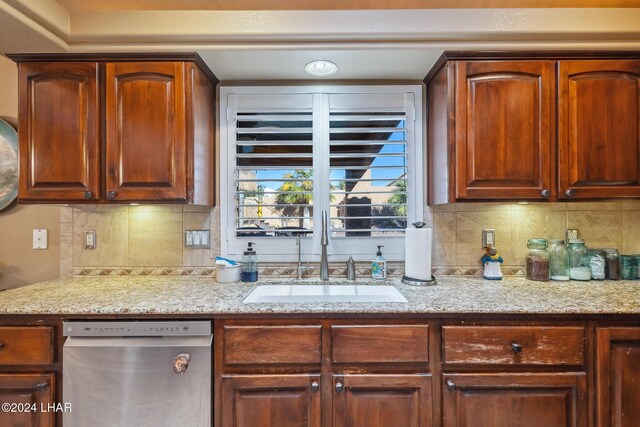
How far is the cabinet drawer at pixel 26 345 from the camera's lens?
4.39 ft

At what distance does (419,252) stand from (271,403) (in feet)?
3.45

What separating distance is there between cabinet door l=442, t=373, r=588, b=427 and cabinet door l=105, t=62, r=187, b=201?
5.33ft

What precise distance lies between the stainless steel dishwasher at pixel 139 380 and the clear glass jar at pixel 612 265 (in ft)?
7.41

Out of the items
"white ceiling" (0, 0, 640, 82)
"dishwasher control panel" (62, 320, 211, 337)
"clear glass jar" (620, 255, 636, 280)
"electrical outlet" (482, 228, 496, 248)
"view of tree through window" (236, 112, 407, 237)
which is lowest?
"dishwasher control panel" (62, 320, 211, 337)

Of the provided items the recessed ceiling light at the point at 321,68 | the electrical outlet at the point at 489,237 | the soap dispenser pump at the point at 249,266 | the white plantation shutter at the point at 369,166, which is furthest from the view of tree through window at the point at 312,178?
the electrical outlet at the point at 489,237

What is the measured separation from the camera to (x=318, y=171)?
2004 millimetres

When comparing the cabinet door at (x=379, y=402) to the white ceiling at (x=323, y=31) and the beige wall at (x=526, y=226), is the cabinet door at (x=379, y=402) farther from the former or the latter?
the white ceiling at (x=323, y=31)

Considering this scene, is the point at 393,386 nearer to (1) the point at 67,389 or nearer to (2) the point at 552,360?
(2) the point at 552,360

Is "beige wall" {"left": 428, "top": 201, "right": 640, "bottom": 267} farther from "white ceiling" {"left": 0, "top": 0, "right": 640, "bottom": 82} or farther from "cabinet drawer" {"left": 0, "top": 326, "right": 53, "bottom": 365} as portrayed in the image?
"cabinet drawer" {"left": 0, "top": 326, "right": 53, "bottom": 365}

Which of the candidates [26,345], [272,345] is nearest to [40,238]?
[26,345]

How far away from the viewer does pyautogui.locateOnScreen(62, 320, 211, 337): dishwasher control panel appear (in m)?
1.32

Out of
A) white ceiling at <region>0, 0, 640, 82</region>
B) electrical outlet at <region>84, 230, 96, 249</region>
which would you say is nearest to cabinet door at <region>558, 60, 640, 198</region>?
white ceiling at <region>0, 0, 640, 82</region>

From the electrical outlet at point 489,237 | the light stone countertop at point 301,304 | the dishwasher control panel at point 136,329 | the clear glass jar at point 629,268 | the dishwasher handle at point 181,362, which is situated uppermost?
the electrical outlet at point 489,237

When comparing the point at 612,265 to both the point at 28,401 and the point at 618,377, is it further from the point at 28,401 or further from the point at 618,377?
the point at 28,401
